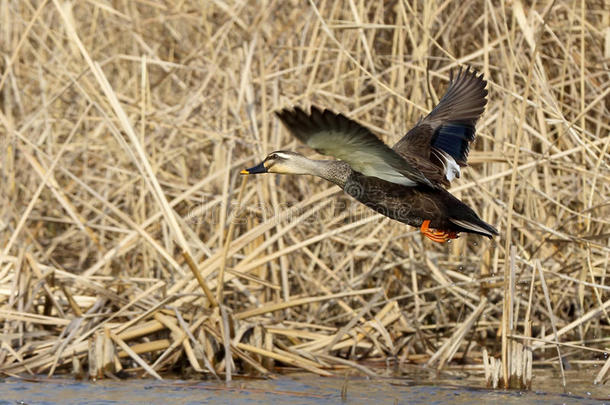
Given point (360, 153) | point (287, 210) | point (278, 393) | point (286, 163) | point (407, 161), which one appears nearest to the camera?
point (360, 153)

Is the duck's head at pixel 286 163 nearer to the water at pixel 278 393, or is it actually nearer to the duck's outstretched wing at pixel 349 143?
the duck's outstretched wing at pixel 349 143

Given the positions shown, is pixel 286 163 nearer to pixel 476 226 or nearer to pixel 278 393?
pixel 476 226

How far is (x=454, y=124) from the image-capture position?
177 inches

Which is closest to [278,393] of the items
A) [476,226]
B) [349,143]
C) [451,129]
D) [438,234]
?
[438,234]

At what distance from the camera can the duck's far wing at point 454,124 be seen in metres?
4.40

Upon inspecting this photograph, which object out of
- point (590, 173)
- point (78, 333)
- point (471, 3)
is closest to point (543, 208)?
point (590, 173)

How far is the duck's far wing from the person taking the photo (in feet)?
14.4

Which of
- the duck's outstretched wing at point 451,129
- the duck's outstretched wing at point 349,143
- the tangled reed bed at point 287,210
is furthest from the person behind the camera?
the tangled reed bed at point 287,210

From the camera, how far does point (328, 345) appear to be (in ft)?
15.5

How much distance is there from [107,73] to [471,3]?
2579 mm

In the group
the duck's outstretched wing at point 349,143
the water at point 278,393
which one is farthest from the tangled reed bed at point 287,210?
the duck's outstretched wing at point 349,143

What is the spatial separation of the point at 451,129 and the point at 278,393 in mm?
1560

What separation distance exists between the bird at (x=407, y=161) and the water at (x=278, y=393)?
2.42 ft

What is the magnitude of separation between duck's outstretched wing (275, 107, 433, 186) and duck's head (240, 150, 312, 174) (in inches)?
12.0
